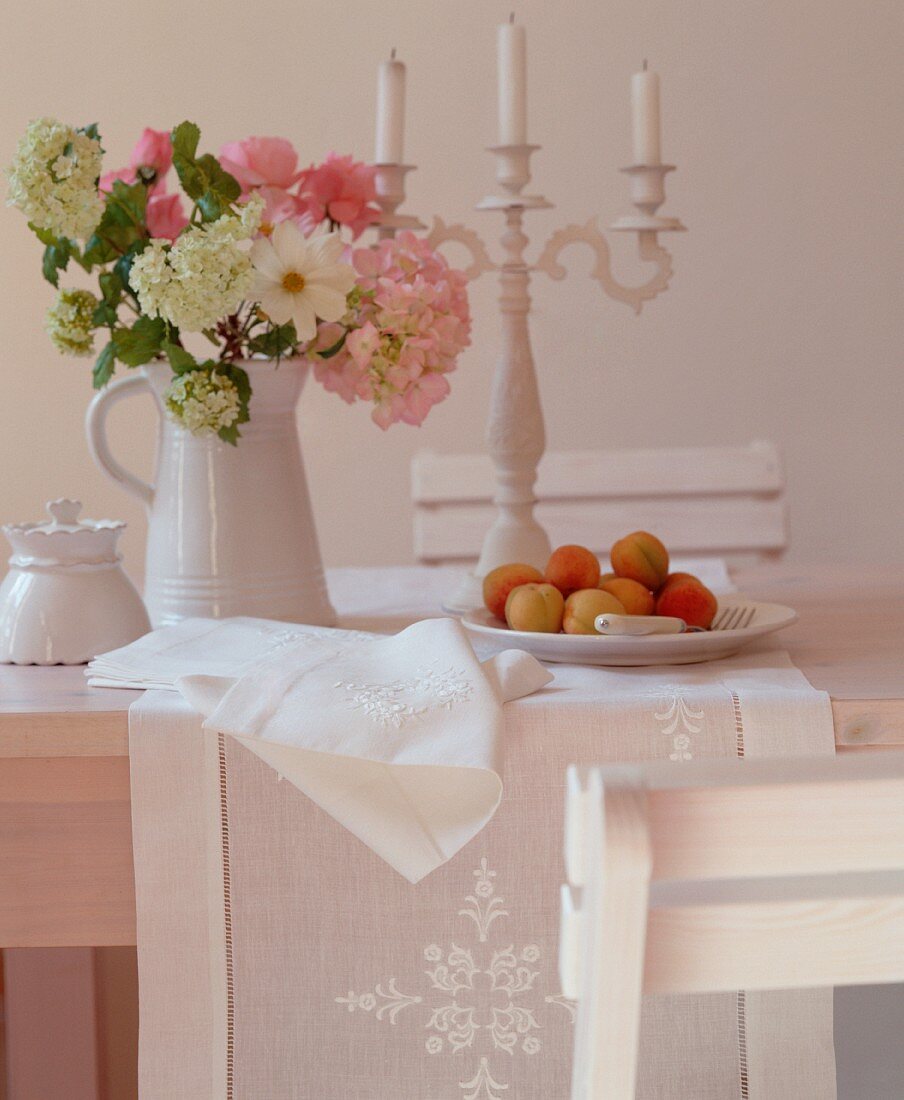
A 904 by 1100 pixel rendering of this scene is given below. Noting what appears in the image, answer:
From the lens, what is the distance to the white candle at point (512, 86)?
130 centimetres

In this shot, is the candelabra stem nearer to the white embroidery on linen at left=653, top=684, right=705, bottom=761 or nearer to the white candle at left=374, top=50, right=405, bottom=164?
the white candle at left=374, top=50, right=405, bottom=164

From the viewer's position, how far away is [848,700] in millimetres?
948

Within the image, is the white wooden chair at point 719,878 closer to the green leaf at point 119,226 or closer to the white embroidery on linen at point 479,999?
the white embroidery on linen at point 479,999

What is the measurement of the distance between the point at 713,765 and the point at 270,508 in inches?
29.3

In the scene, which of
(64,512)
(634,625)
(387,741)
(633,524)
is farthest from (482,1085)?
(633,524)

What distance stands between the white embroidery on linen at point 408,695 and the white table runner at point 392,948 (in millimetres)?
44

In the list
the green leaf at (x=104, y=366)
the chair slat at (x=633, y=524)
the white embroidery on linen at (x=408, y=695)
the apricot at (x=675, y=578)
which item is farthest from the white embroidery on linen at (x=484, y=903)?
the chair slat at (x=633, y=524)

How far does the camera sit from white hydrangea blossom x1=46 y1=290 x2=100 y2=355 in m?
1.19

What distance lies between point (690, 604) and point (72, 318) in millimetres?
588

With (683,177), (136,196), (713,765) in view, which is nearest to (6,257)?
(683,177)

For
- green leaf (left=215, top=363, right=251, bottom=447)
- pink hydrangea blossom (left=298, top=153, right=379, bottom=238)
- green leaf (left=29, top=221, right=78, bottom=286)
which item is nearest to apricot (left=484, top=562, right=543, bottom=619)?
green leaf (left=215, top=363, right=251, bottom=447)

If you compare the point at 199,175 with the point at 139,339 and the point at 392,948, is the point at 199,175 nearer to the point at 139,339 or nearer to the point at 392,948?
the point at 139,339

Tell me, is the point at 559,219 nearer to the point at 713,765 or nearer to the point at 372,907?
the point at 372,907

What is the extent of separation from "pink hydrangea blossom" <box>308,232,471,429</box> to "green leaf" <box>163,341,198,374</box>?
11 centimetres
